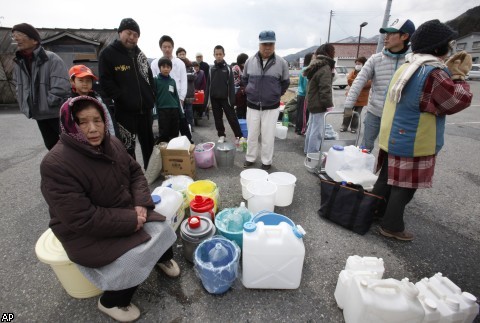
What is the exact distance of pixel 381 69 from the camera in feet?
9.84

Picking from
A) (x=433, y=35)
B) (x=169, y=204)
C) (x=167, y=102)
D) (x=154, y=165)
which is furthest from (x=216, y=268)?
(x=167, y=102)

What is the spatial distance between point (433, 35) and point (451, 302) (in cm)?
198

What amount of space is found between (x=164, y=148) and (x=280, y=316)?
2669 millimetres

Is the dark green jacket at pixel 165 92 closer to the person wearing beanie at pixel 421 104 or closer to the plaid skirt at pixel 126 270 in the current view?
the plaid skirt at pixel 126 270

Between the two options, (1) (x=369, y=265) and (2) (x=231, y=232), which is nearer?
(1) (x=369, y=265)

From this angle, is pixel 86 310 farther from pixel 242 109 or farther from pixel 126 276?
pixel 242 109

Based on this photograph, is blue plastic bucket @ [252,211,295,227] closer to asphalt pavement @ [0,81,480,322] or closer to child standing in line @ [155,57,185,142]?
asphalt pavement @ [0,81,480,322]

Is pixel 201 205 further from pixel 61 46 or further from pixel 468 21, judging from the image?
pixel 468 21

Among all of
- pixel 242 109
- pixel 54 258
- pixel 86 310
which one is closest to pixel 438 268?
pixel 86 310

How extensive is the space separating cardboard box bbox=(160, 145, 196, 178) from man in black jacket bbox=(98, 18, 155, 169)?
1.65ft

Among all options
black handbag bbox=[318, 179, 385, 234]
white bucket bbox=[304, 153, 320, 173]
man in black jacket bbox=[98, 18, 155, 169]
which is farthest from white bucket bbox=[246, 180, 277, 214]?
man in black jacket bbox=[98, 18, 155, 169]

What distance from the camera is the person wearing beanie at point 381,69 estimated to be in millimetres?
2658

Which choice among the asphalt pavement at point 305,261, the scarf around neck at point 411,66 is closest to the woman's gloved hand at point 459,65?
the scarf around neck at point 411,66

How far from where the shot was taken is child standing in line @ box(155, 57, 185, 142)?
3.97m
